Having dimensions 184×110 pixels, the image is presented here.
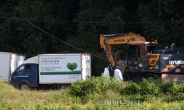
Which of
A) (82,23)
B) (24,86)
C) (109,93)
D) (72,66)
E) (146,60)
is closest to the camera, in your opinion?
(109,93)

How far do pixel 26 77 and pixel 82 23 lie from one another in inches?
389

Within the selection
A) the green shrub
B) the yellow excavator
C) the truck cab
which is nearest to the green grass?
the green shrub

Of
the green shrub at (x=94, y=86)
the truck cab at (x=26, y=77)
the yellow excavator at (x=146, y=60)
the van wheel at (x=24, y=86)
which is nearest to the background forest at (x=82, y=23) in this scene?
the yellow excavator at (x=146, y=60)

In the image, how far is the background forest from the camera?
102 ft

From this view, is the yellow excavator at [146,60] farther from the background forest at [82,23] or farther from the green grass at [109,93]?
the background forest at [82,23]

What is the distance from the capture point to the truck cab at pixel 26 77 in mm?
26453

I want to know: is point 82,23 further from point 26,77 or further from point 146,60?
point 146,60

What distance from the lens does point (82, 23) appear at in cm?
3456

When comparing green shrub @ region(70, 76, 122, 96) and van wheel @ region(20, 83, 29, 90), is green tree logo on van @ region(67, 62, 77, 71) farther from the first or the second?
green shrub @ region(70, 76, 122, 96)

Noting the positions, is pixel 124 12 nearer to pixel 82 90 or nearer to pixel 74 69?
pixel 74 69

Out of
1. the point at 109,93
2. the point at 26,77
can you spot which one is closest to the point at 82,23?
the point at 26,77

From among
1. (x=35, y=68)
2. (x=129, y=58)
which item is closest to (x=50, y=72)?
(x=35, y=68)

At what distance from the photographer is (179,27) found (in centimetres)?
3031

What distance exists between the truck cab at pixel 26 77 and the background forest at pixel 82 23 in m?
6.98
